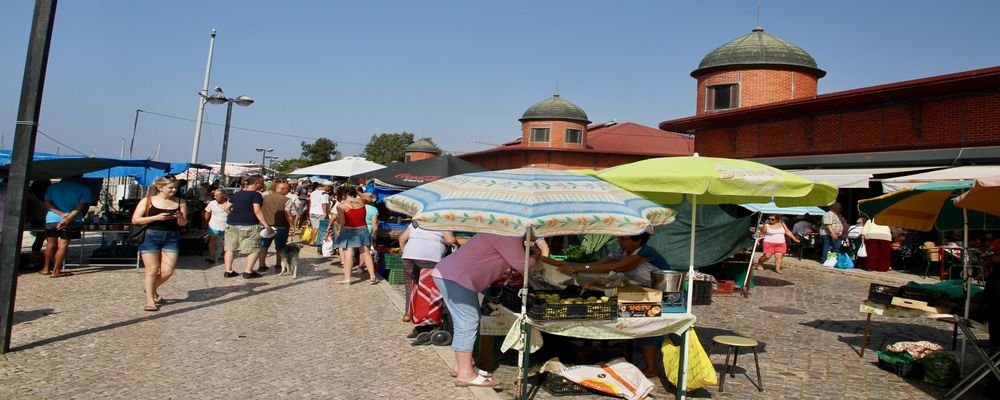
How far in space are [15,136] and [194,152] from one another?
1576 centimetres

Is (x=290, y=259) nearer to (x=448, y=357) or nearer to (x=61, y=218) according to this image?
(x=61, y=218)

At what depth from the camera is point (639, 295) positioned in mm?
5668

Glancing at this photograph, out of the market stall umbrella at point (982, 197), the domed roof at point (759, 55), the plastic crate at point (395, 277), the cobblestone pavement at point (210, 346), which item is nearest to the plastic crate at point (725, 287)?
the market stall umbrella at point (982, 197)

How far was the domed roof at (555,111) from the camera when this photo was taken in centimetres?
4803

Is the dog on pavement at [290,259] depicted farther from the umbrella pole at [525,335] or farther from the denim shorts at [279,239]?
the umbrella pole at [525,335]

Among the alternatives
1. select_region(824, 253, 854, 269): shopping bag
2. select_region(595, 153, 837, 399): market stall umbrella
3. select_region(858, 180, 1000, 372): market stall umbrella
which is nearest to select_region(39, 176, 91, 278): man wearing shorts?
select_region(595, 153, 837, 399): market stall umbrella

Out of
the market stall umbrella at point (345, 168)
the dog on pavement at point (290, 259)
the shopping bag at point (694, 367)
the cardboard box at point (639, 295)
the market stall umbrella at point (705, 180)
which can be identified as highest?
the market stall umbrella at point (345, 168)

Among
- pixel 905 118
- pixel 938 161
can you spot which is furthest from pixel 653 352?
pixel 905 118

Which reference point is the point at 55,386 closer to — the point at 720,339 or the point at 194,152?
the point at 720,339

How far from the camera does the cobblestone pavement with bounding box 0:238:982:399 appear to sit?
18.4 ft

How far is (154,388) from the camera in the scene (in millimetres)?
5379

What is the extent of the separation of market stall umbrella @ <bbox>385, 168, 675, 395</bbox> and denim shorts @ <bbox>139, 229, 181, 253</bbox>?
4.29 meters

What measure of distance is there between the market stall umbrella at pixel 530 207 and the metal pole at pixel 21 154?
3.71 m

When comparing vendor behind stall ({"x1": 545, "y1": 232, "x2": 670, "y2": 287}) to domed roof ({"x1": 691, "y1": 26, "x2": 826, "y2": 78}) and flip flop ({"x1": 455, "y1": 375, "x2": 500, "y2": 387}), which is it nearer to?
flip flop ({"x1": 455, "y1": 375, "x2": 500, "y2": 387})
